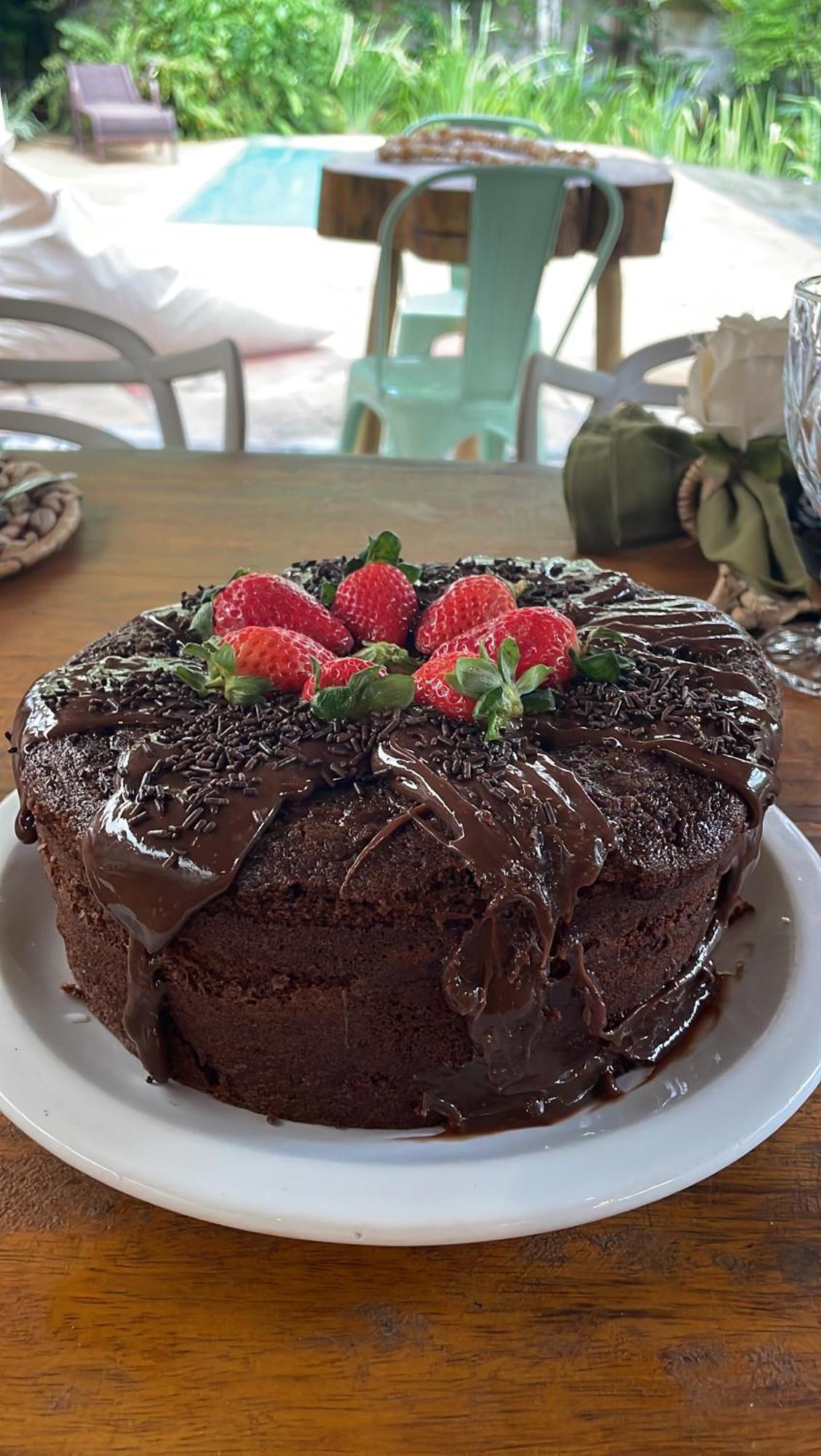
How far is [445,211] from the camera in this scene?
13.9 ft

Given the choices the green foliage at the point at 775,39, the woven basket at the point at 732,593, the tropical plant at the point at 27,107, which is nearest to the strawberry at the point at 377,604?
the woven basket at the point at 732,593

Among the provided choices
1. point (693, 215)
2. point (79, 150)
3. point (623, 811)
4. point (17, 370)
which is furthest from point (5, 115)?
point (623, 811)

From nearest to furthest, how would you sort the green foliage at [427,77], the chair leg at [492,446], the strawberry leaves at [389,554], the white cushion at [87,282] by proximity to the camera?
1. the strawberry leaves at [389,554]
2. the chair leg at [492,446]
3. the white cushion at [87,282]
4. the green foliage at [427,77]

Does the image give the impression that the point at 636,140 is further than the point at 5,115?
No

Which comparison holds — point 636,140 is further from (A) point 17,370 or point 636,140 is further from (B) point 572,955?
(B) point 572,955

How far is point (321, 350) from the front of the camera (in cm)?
685

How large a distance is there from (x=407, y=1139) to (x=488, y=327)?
3404 millimetres

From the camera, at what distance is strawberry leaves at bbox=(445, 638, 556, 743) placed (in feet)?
2.94

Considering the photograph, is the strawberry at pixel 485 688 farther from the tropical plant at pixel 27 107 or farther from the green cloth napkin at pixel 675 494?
the tropical plant at pixel 27 107

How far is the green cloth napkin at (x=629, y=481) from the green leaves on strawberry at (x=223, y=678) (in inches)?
36.4

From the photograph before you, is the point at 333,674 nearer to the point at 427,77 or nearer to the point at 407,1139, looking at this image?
the point at 407,1139

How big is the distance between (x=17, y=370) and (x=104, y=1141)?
2276 millimetres

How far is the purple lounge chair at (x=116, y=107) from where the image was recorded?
10.5 meters

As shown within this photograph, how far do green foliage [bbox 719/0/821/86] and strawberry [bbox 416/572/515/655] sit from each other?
10.3m
